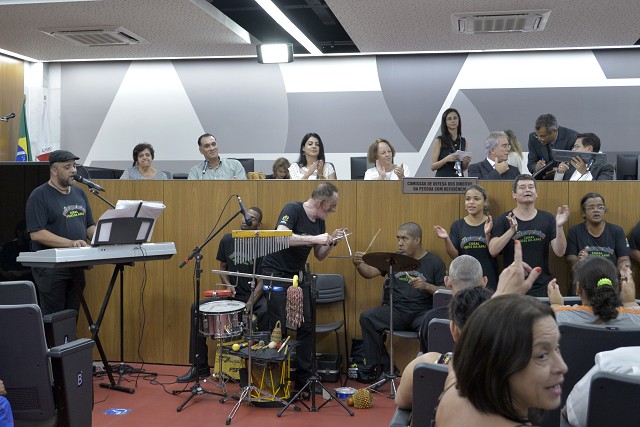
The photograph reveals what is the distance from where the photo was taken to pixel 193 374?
6398 millimetres

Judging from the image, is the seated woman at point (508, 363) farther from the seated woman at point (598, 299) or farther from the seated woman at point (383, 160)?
the seated woman at point (383, 160)

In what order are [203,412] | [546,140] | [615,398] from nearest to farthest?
1. [615,398]
2. [203,412]
3. [546,140]

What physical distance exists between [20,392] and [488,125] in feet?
26.9

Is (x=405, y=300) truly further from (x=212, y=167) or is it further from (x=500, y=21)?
(x=500, y=21)

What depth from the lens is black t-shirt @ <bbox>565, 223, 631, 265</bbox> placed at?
6.05 metres

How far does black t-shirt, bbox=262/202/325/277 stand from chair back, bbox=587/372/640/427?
349 cm

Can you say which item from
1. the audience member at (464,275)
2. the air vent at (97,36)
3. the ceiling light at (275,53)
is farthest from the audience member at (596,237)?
the air vent at (97,36)

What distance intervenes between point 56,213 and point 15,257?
615 mm

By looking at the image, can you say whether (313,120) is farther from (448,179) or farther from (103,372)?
(103,372)

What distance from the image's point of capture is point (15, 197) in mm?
6367

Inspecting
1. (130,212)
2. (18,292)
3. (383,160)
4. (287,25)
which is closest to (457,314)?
(18,292)

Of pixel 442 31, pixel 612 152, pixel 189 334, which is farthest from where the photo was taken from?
pixel 612 152

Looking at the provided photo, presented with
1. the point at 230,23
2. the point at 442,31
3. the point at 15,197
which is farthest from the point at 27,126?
the point at 442,31

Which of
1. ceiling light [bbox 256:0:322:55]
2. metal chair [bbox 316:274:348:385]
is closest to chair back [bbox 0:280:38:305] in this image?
metal chair [bbox 316:274:348:385]
